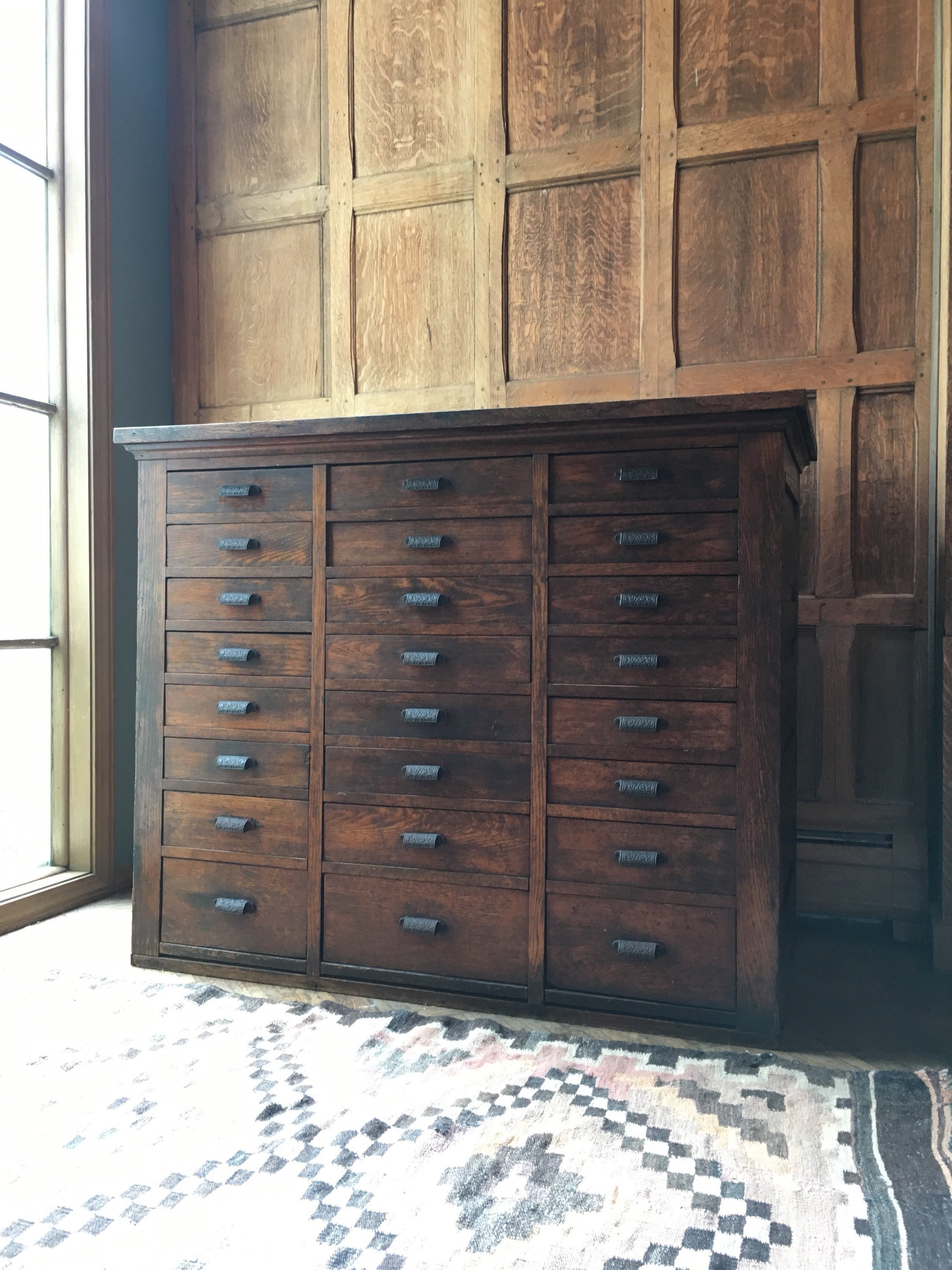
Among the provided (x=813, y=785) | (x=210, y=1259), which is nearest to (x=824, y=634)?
(x=813, y=785)

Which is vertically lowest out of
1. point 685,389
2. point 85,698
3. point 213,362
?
point 85,698

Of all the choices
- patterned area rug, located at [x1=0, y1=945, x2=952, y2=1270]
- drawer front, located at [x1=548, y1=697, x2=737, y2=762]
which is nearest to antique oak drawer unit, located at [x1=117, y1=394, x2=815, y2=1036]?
drawer front, located at [x1=548, y1=697, x2=737, y2=762]

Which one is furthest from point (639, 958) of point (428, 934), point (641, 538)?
point (641, 538)

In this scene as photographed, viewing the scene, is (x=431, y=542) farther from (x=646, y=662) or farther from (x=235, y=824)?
(x=235, y=824)

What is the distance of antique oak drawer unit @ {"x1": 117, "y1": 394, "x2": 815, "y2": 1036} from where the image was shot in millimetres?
2006

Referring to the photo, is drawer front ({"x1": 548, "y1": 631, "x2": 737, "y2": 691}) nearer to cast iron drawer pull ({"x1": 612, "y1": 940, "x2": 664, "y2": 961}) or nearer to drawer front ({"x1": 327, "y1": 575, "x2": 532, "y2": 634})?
drawer front ({"x1": 327, "y1": 575, "x2": 532, "y2": 634})

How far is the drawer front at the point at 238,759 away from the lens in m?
2.31

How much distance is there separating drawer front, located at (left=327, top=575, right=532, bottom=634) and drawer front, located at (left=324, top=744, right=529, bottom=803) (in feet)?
0.95

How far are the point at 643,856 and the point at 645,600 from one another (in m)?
0.54

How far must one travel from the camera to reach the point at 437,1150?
62.6 inches

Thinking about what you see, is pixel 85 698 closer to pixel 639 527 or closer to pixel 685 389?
pixel 639 527

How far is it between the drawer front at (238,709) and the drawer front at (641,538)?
71 centimetres

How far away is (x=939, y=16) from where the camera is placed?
249 centimetres

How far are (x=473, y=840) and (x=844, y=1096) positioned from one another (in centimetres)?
88
